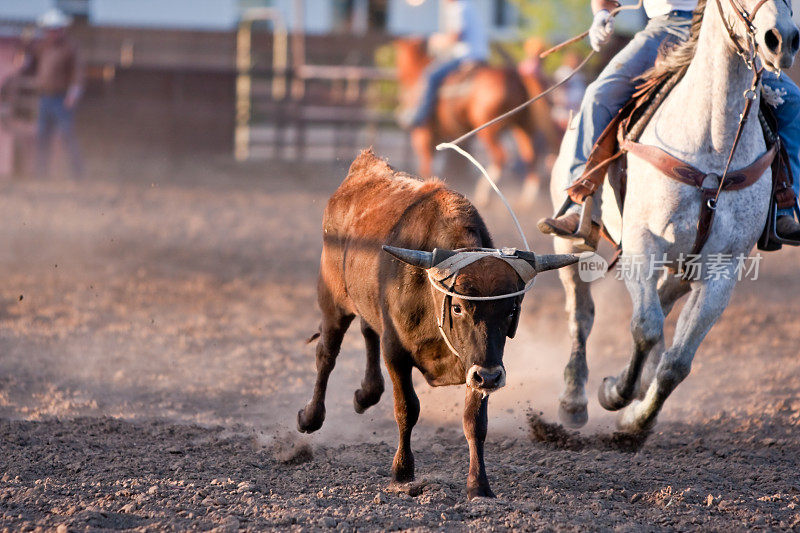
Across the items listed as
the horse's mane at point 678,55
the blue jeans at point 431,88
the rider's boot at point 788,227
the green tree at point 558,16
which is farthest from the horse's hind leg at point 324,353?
the green tree at point 558,16

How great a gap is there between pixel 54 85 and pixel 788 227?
47.3 ft

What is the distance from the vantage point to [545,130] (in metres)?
16.3

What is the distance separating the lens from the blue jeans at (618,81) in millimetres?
5730

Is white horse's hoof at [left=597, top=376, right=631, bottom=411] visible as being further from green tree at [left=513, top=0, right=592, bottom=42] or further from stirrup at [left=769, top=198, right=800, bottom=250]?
green tree at [left=513, top=0, right=592, bottom=42]

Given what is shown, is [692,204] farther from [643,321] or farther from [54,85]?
[54,85]

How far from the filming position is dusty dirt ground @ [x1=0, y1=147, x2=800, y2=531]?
14.0ft

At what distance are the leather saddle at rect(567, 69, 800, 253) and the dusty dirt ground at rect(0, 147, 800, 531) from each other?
120 centimetres

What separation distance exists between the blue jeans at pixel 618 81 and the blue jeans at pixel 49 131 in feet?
43.0

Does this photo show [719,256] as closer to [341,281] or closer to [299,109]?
[341,281]

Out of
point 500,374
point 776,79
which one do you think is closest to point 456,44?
point 776,79

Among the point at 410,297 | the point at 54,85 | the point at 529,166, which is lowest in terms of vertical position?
the point at 529,166

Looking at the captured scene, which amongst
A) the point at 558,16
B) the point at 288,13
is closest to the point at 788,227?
the point at 558,16

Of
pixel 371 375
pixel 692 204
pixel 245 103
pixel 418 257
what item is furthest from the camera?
pixel 245 103

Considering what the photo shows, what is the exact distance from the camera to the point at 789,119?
17.6 ft
